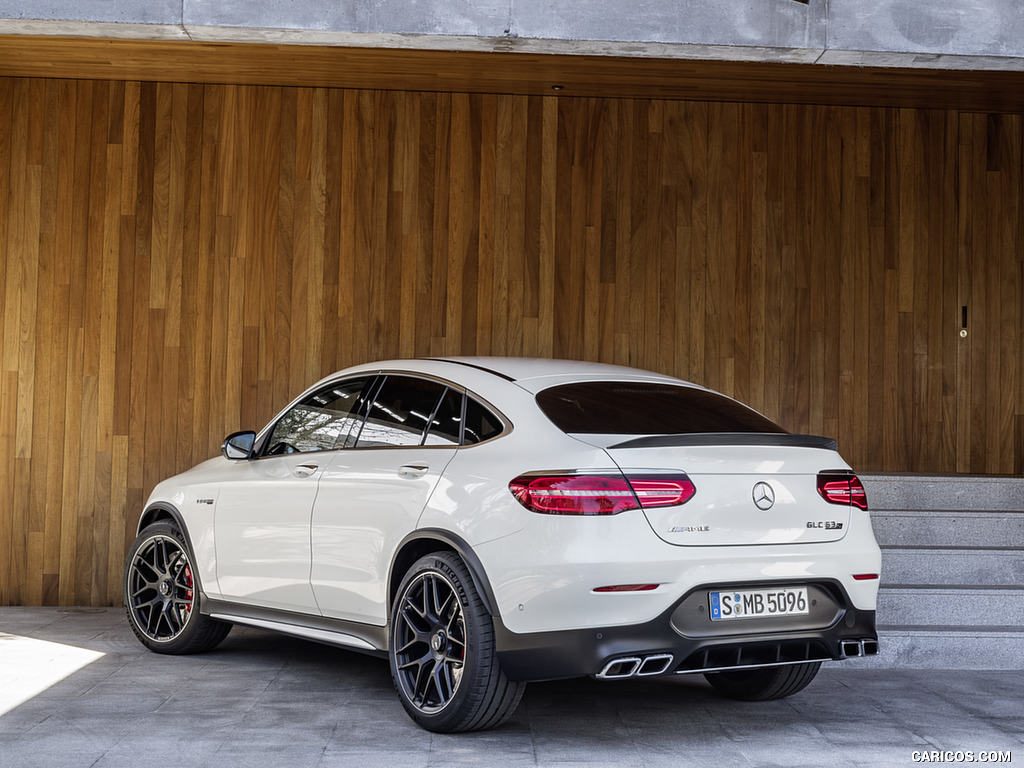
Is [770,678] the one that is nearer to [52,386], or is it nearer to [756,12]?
[756,12]

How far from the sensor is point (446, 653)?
434 centimetres

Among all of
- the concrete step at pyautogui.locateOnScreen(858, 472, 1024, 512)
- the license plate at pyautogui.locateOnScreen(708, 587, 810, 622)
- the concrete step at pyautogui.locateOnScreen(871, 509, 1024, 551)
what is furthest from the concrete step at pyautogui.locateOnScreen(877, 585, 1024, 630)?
the license plate at pyautogui.locateOnScreen(708, 587, 810, 622)

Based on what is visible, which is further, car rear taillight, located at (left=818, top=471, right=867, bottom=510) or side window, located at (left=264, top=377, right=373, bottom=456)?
side window, located at (left=264, top=377, right=373, bottom=456)

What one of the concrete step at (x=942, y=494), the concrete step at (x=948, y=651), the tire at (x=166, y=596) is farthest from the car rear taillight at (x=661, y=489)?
the concrete step at (x=942, y=494)

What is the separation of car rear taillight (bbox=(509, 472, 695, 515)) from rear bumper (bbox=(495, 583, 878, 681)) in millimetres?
365

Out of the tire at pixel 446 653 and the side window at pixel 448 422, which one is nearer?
the tire at pixel 446 653

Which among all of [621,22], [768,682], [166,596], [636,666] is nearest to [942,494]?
[768,682]

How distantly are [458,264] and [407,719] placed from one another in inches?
163

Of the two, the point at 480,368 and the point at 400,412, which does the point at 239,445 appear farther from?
the point at 480,368

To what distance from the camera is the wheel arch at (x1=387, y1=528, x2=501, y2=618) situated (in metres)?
4.16

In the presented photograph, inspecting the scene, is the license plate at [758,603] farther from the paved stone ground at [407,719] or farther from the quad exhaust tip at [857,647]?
the paved stone ground at [407,719]

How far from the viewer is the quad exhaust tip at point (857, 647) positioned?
4.31 meters

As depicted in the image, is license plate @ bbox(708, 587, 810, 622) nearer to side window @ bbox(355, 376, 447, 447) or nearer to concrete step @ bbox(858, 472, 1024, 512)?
side window @ bbox(355, 376, 447, 447)

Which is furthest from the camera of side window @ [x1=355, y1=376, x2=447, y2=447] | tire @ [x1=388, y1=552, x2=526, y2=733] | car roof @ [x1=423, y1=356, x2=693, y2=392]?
side window @ [x1=355, y1=376, x2=447, y2=447]
